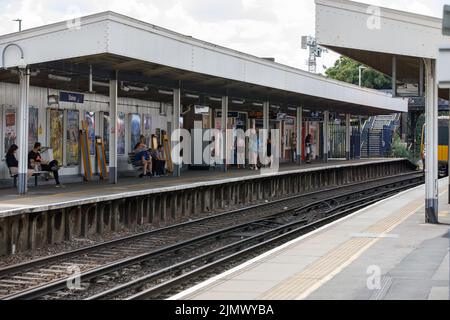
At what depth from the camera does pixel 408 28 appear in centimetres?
1316

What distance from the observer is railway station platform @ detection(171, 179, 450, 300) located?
7.75 meters

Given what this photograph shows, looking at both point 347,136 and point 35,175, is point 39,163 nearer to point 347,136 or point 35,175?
point 35,175

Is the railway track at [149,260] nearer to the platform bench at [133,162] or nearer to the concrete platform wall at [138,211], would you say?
the concrete platform wall at [138,211]

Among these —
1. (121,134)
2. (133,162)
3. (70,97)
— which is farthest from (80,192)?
(121,134)

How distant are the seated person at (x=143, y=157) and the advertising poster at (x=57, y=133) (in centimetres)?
294

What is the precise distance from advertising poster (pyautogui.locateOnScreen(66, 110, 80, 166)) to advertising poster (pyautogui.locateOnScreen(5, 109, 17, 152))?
98.1 inches

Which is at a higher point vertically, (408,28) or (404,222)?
(408,28)

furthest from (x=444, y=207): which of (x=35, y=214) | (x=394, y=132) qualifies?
(x=394, y=132)

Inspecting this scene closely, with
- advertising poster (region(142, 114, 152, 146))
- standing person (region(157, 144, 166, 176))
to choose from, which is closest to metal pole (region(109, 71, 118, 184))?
standing person (region(157, 144, 166, 176))

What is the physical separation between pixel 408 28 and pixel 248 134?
19.3 m

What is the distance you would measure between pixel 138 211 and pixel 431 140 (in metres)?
7.30

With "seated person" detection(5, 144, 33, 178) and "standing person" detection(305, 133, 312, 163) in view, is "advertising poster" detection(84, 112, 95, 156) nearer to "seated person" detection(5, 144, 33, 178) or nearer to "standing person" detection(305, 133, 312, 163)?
"seated person" detection(5, 144, 33, 178)

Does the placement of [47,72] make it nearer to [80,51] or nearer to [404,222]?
[80,51]

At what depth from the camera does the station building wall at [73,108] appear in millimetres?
19078
